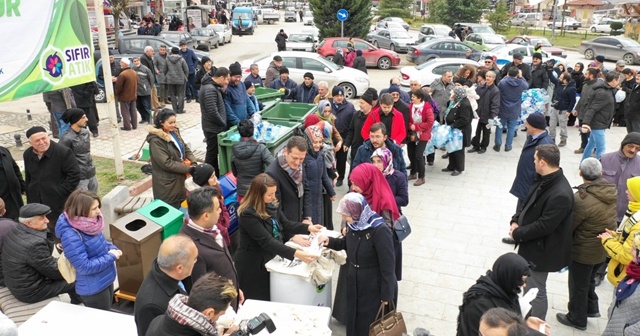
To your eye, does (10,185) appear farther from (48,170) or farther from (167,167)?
(167,167)

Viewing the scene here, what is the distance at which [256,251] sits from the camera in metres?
4.57

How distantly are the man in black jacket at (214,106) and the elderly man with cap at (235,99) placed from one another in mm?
127

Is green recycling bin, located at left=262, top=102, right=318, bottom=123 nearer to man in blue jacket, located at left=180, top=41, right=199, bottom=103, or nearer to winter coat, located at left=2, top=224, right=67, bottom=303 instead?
winter coat, located at left=2, top=224, right=67, bottom=303

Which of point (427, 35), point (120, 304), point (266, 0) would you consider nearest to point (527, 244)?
point (120, 304)

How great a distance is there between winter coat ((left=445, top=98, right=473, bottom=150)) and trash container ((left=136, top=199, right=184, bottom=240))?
5.67 m

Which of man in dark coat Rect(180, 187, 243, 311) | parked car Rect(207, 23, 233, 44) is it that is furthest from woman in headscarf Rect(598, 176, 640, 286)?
parked car Rect(207, 23, 233, 44)

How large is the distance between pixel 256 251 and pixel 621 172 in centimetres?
450

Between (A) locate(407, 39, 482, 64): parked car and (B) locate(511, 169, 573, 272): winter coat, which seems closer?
(B) locate(511, 169, 573, 272): winter coat

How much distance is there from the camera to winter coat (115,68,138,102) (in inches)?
435

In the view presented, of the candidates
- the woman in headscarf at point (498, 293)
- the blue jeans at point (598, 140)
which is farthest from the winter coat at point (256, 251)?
the blue jeans at point (598, 140)

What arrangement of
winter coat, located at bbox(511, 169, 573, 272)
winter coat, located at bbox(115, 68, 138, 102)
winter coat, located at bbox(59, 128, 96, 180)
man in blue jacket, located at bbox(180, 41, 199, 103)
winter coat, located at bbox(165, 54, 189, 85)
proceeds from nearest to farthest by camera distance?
1. winter coat, located at bbox(511, 169, 573, 272)
2. winter coat, located at bbox(59, 128, 96, 180)
3. winter coat, located at bbox(115, 68, 138, 102)
4. winter coat, located at bbox(165, 54, 189, 85)
5. man in blue jacket, located at bbox(180, 41, 199, 103)

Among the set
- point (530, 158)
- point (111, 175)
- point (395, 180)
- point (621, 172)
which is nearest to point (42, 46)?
point (111, 175)

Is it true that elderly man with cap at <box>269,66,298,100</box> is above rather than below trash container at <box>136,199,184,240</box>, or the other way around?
above

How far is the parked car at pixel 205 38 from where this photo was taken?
26.8 meters
